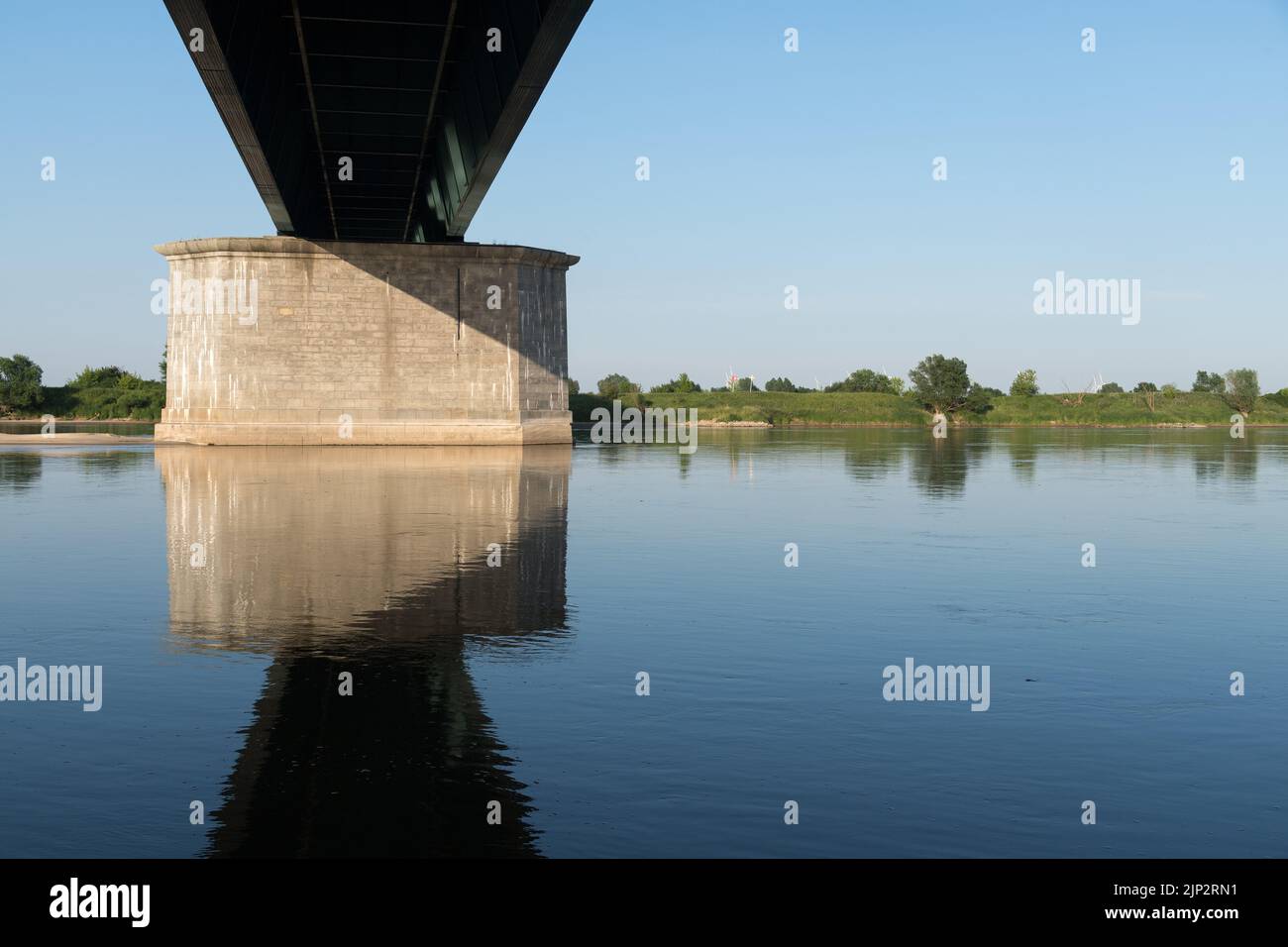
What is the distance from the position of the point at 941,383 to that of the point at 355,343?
356 ft

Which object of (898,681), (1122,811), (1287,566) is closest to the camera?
(1122,811)

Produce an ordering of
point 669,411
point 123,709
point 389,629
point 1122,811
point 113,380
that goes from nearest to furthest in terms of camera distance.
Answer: point 1122,811 → point 123,709 → point 389,629 → point 669,411 → point 113,380

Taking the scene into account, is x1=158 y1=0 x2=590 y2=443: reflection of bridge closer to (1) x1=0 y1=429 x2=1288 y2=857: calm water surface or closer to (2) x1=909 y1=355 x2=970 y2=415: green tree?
(1) x1=0 y1=429 x2=1288 y2=857: calm water surface

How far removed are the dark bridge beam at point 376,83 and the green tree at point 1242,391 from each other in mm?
135753

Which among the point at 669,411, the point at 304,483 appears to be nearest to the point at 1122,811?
the point at 304,483

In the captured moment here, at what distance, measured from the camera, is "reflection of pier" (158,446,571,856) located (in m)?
6.60

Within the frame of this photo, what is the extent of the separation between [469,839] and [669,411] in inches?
5228

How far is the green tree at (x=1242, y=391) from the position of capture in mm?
154875

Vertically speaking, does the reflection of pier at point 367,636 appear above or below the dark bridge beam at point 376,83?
below

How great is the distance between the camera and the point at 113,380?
158125mm

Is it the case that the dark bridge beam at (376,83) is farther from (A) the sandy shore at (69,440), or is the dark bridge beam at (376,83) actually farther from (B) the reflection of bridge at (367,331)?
(A) the sandy shore at (69,440)

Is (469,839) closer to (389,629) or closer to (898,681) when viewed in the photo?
(898,681)
